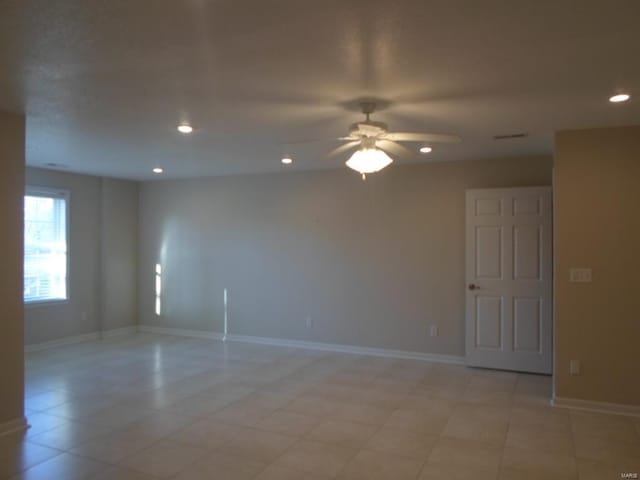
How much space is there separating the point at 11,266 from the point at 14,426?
48.8 inches

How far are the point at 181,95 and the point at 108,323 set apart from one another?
5224 mm

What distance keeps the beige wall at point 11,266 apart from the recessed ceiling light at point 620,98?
439 cm

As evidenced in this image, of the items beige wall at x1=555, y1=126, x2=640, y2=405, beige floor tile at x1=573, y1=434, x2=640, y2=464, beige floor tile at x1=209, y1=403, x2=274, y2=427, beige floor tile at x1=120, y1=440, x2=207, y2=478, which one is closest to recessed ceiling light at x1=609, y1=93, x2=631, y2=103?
beige wall at x1=555, y1=126, x2=640, y2=405

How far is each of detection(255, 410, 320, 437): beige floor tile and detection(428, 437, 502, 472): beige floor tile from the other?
1.01m

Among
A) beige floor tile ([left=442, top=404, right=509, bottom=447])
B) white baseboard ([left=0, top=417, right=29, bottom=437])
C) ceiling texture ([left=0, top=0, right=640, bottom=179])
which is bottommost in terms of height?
beige floor tile ([left=442, top=404, right=509, bottom=447])

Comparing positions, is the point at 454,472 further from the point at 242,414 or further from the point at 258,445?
the point at 242,414

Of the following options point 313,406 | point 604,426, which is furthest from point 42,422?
point 604,426

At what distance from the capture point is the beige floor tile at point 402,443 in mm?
3240

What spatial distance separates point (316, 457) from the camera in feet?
10.4

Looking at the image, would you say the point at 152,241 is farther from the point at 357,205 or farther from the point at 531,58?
the point at 531,58

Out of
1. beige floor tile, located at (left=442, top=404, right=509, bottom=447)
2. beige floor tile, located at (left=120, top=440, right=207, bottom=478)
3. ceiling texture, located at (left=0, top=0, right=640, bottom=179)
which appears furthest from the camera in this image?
beige floor tile, located at (left=442, top=404, right=509, bottom=447)

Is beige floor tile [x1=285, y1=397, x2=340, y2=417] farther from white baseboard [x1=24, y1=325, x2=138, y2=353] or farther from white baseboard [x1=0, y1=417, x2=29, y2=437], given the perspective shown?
white baseboard [x1=24, y1=325, x2=138, y2=353]

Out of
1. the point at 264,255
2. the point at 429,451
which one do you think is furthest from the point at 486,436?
the point at 264,255

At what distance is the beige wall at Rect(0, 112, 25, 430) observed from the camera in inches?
139
